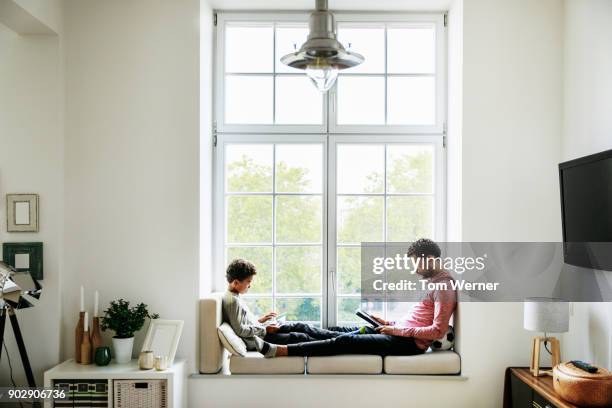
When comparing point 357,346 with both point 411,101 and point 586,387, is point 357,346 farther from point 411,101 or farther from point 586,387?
point 411,101

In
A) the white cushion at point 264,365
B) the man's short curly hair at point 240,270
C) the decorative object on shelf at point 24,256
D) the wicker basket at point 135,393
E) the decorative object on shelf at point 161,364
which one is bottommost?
the wicker basket at point 135,393

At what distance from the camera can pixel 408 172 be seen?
13.6ft

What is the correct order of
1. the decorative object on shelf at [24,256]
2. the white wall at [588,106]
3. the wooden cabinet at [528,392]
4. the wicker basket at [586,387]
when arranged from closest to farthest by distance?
1. the wicker basket at [586,387]
2. the wooden cabinet at [528,392]
3. the white wall at [588,106]
4. the decorative object on shelf at [24,256]

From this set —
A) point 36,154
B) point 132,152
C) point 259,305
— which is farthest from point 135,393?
point 36,154

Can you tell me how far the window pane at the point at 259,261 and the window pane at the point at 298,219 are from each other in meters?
0.15

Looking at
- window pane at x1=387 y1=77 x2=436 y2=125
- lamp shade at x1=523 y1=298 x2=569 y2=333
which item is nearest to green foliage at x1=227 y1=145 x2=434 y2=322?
window pane at x1=387 y1=77 x2=436 y2=125

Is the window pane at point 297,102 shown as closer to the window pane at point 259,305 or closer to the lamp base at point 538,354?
the window pane at point 259,305

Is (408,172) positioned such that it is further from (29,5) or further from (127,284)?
(29,5)

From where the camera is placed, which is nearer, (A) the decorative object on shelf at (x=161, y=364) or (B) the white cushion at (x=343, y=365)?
(A) the decorative object on shelf at (x=161, y=364)

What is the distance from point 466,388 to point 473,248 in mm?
886

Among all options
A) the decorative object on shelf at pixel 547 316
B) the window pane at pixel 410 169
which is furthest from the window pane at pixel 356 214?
the decorative object on shelf at pixel 547 316

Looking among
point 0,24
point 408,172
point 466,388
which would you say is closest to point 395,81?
point 408,172

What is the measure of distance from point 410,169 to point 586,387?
184 centimetres

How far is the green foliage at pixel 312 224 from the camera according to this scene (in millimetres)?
4137
